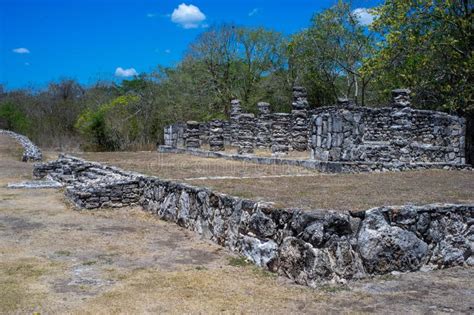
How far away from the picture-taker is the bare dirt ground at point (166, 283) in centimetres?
467

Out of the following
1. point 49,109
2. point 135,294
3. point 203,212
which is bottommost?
point 135,294

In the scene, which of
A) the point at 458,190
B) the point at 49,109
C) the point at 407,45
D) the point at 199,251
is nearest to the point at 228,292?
the point at 199,251

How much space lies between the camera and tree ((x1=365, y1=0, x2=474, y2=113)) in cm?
1720

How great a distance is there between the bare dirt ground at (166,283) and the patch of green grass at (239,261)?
2 centimetres

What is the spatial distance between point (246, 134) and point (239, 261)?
16.1 meters

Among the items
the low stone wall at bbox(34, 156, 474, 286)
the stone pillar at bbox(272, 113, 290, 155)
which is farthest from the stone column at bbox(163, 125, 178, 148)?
the low stone wall at bbox(34, 156, 474, 286)

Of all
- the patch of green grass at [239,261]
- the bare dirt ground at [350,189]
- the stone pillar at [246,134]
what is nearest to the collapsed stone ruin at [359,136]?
the stone pillar at [246,134]

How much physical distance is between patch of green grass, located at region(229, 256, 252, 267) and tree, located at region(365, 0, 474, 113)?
12564 mm

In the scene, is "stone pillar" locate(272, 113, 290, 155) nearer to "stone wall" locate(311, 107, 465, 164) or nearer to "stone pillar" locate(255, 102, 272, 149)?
"stone pillar" locate(255, 102, 272, 149)

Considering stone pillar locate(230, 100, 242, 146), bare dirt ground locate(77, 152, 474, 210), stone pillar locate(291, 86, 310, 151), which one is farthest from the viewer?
stone pillar locate(230, 100, 242, 146)

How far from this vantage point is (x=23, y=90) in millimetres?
51406

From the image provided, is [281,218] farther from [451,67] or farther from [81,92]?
[81,92]

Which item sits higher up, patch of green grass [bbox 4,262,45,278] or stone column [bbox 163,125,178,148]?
stone column [bbox 163,125,178,148]

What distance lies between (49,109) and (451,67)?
30066 mm
